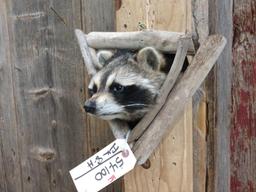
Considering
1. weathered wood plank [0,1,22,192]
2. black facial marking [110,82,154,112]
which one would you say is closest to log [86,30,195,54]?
black facial marking [110,82,154,112]

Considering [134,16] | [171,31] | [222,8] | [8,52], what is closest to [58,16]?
[8,52]

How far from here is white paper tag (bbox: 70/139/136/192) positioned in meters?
1.38

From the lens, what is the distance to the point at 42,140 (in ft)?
6.60

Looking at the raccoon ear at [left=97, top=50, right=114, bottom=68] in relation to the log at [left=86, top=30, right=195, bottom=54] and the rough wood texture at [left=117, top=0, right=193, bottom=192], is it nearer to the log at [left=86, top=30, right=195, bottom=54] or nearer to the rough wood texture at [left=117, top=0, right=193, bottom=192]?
the log at [left=86, top=30, right=195, bottom=54]

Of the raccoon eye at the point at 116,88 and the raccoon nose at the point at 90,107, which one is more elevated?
the raccoon eye at the point at 116,88

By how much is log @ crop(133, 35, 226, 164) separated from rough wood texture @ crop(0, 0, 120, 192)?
470mm

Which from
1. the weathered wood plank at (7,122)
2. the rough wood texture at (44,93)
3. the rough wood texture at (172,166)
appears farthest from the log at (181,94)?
the weathered wood plank at (7,122)

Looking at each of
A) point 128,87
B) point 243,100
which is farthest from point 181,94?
point 243,100

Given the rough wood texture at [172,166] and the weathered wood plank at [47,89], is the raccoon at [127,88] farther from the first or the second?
the weathered wood plank at [47,89]

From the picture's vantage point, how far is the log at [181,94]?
1.36m

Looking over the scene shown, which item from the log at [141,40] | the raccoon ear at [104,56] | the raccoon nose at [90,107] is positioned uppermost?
the log at [141,40]

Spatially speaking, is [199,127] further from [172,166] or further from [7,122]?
[7,122]

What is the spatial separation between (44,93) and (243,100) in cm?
75

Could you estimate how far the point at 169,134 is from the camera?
1547mm
